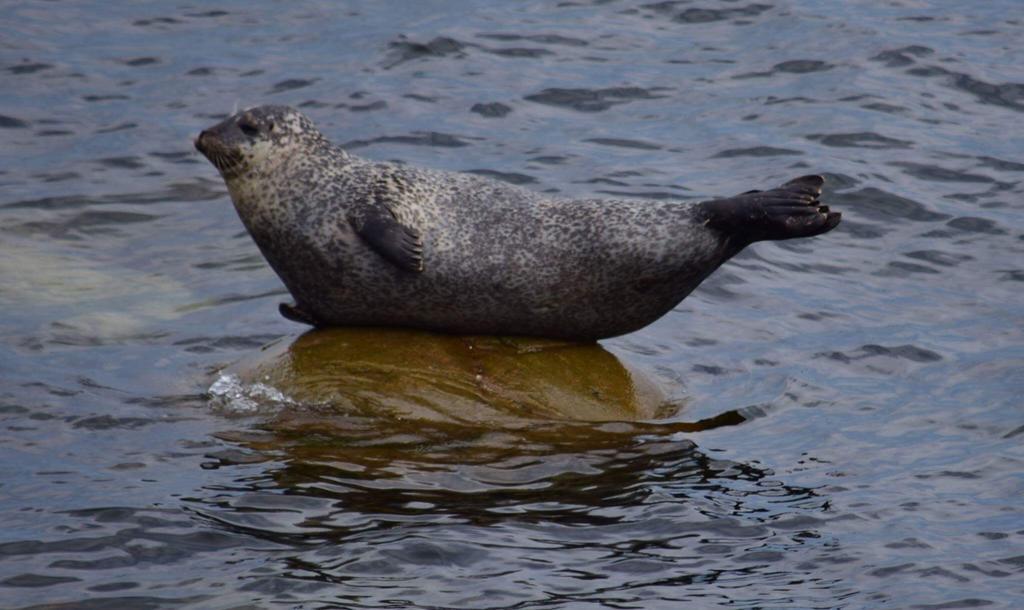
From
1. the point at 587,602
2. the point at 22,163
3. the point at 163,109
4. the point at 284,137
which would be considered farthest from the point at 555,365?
the point at 163,109

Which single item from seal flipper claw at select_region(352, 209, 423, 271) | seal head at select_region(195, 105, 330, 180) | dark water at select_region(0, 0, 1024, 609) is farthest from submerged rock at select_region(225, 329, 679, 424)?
seal head at select_region(195, 105, 330, 180)

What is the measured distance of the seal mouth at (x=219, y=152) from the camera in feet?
31.1

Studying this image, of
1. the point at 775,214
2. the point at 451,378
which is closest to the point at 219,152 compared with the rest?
the point at 451,378

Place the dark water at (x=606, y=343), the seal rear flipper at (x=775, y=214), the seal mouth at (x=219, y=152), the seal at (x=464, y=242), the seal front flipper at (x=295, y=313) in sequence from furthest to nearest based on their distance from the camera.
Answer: the seal front flipper at (x=295, y=313) → the seal mouth at (x=219, y=152) → the seal at (x=464, y=242) → the seal rear flipper at (x=775, y=214) → the dark water at (x=606, y=343)

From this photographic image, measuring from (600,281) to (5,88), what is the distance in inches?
352

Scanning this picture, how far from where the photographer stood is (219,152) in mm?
9508

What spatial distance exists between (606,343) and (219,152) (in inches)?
109

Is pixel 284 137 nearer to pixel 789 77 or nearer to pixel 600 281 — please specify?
pixel 600 281

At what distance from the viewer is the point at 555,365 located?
9336 mm

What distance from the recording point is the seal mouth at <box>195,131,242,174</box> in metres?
9.49

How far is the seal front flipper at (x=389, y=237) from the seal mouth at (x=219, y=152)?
85cm

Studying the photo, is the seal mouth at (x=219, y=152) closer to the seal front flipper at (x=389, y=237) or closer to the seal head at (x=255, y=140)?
the seal head at (x=255, y=140)


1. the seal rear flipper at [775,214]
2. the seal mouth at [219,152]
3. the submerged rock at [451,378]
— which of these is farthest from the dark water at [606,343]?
the seal mouth at [219,152]

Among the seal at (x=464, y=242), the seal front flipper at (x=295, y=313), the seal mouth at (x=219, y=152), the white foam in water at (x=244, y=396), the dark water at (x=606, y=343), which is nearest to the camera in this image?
the dark water at (x=606, y=343)
